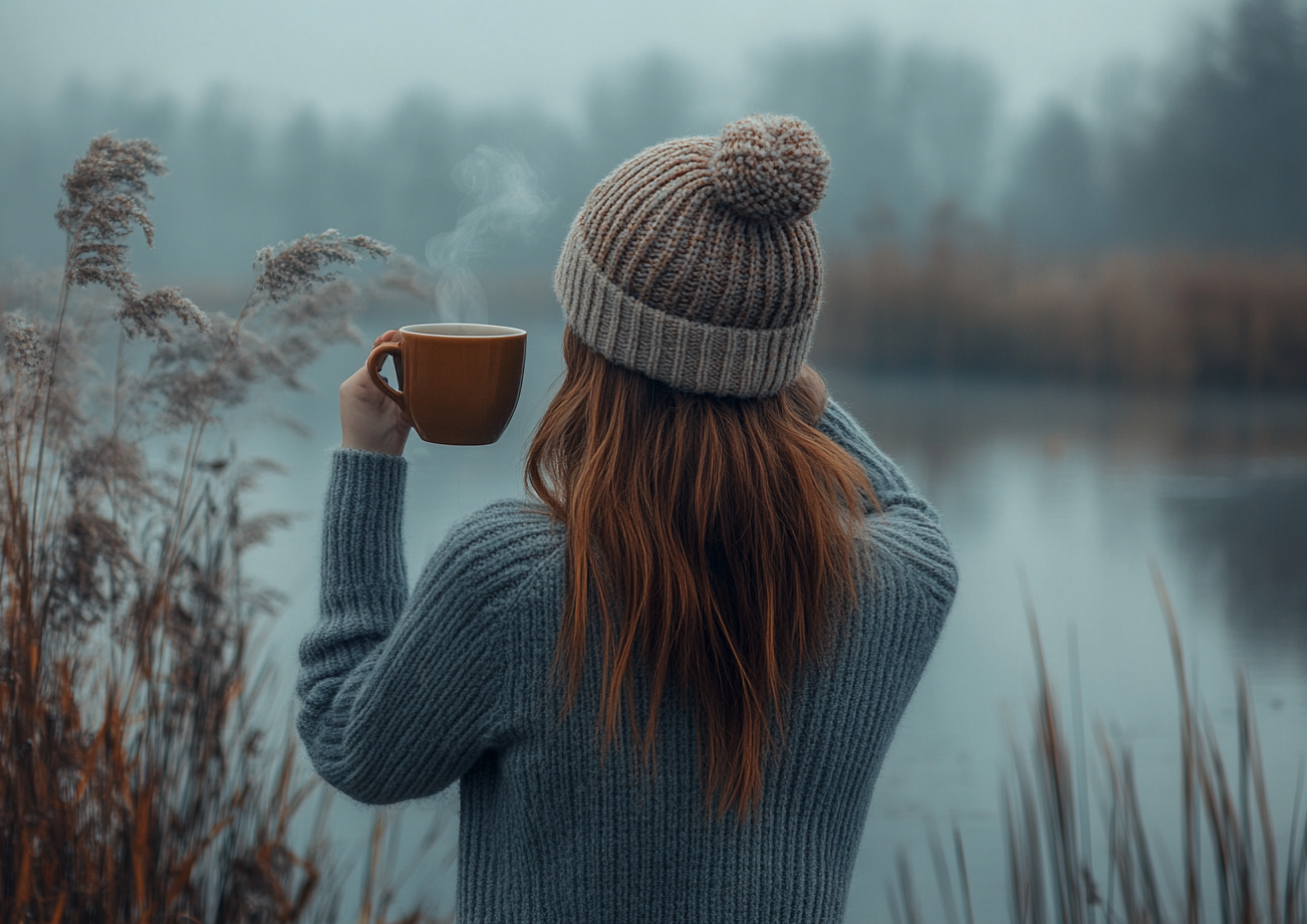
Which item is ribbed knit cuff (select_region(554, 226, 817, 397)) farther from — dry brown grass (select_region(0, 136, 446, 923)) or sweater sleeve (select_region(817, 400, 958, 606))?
dry brown grass (select_region(0, 136, 446, 923))

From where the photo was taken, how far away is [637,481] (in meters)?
0.53

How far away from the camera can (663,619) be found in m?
0.51

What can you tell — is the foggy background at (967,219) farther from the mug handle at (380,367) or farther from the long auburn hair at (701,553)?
the long auburn hair at (701,553)

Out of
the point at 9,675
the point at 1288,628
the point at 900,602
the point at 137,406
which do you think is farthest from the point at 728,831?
the point at 1288,628

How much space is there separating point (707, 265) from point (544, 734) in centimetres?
27

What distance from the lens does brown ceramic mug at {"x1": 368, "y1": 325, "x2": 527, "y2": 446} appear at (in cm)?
62

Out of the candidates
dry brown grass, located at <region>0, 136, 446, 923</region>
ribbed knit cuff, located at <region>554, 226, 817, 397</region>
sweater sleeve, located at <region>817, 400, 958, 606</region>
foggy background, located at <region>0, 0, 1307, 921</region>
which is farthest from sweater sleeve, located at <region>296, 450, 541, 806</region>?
foggy background, located at <region>0, 0, 1307, 921</region>

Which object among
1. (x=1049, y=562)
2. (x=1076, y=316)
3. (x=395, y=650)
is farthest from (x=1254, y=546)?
(x=395, y=650)

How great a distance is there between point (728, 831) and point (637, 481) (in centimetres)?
20

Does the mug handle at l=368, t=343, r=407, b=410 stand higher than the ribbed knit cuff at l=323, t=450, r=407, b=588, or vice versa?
Result: the mug handle at l=368, t=343, r=407, b=410

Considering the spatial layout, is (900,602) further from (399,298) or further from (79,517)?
(399,298)

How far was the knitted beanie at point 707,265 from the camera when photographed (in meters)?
0.53

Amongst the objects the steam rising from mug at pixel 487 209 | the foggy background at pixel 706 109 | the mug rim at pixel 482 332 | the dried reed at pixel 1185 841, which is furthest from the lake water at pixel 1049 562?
the mug rim at pixel 482 332

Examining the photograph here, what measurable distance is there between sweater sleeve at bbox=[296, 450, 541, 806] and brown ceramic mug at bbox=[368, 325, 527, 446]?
0.05 metres
